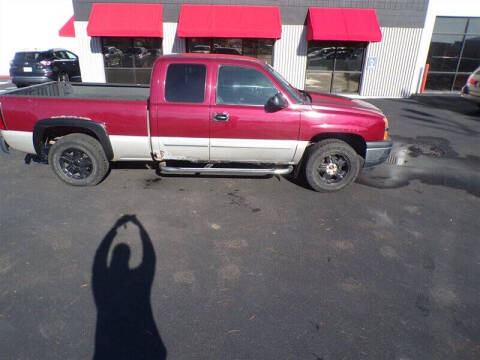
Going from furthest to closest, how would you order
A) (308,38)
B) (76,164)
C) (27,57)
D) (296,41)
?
1. (296,41)
2. (27,57)
3. (308,38)
4. (76,164)

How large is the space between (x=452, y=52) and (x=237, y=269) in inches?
691

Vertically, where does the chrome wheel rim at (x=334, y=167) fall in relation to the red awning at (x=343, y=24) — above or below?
below

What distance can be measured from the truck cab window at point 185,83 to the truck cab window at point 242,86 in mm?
264

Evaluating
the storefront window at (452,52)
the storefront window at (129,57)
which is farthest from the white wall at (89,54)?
the storefront window at (452,52)

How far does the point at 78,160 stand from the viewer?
5.27 meters

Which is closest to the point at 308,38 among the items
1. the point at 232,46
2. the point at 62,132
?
the point at 232,46

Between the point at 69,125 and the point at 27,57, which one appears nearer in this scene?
the point at 69,125

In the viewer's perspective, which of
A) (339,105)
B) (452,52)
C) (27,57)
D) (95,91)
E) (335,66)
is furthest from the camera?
(452,52)

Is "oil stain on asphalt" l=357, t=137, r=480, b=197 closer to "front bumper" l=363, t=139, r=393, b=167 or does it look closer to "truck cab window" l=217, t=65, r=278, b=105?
"front bumper" l=363, t=139, r=393, b=167

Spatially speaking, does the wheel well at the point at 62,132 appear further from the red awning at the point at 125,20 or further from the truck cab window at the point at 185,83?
the red awning at the point at 125,20

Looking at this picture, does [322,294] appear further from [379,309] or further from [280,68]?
[280,68]

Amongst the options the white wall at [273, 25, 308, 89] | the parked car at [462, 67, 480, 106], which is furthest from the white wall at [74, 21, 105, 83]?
the parked car at [462, 67, 480, 106]

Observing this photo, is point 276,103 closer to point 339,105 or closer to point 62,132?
point 339,105

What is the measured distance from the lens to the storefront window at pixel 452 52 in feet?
50.4
